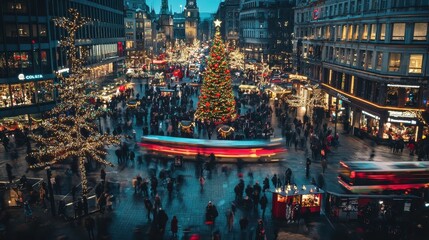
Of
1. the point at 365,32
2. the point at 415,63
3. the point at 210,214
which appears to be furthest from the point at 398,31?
the point at 210,214

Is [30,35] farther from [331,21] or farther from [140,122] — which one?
[331,21]

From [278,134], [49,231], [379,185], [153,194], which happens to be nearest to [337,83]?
[278,134]

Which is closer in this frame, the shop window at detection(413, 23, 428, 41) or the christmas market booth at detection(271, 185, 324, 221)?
the christmas market booth at detection(271, 185, 324, 221)

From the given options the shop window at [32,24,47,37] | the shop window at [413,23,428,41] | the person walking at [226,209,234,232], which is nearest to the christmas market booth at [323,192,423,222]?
the person walking at [226,209,234,232]

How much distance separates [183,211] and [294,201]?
6336 millimetres

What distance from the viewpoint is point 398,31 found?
1362 inches

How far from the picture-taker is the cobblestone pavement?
18938 millimetres

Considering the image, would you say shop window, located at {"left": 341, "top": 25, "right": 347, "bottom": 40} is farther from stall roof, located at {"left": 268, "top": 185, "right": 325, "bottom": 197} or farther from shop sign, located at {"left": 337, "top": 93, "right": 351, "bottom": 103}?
stall roof, located at {"left": 268, "top": 185, "right": 325, "bottom": 197}

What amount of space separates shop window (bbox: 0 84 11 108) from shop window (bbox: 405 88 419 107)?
40895mm

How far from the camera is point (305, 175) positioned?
2714 cm

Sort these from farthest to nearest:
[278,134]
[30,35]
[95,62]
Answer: [95,62]
[30,35]
[278,134]

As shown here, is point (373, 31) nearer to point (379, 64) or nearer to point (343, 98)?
point (379, 64)

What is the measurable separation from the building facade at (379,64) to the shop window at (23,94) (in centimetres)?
3315

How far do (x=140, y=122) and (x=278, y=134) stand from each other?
1561cm
